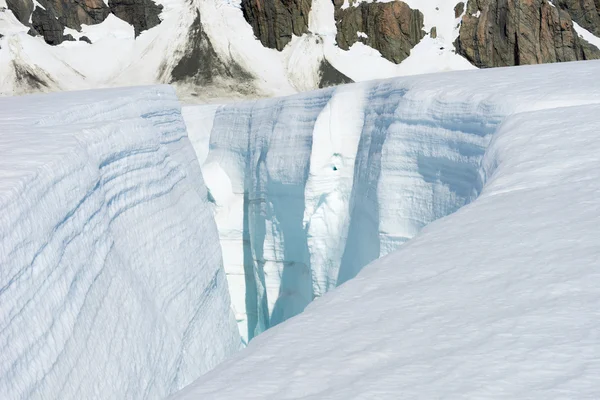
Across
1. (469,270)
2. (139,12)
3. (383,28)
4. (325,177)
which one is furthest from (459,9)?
(469,270)

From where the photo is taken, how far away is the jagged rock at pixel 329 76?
4006 centimetres

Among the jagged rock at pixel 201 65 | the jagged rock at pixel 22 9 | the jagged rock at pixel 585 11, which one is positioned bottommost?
the jagged rock at pixel 201 65

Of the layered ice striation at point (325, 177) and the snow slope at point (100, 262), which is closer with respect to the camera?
the snow slope at point (100, 262)

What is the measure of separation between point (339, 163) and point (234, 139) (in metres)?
3.99

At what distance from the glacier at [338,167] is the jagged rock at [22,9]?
3116 cm

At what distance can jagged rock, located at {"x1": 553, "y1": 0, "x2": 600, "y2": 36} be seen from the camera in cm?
4072

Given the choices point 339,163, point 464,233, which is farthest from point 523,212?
point 339,163

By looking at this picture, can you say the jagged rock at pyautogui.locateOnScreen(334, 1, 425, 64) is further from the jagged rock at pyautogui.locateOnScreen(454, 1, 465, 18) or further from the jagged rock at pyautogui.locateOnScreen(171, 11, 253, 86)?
the jagged rock at pyautogui.locateOnScreen(171, 11, 253, 86)

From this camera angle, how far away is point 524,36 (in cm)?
3791

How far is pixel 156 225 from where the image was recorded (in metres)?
6.48

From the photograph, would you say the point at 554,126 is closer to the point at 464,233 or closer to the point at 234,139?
the point at 464,233

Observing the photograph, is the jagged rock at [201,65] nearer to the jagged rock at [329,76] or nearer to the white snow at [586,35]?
the jagged rock at [329,76]

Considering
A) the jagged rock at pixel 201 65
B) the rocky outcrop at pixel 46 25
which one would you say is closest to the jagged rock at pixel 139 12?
the jagged rock at pixel 201 65

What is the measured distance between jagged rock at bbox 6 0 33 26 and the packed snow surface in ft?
123
